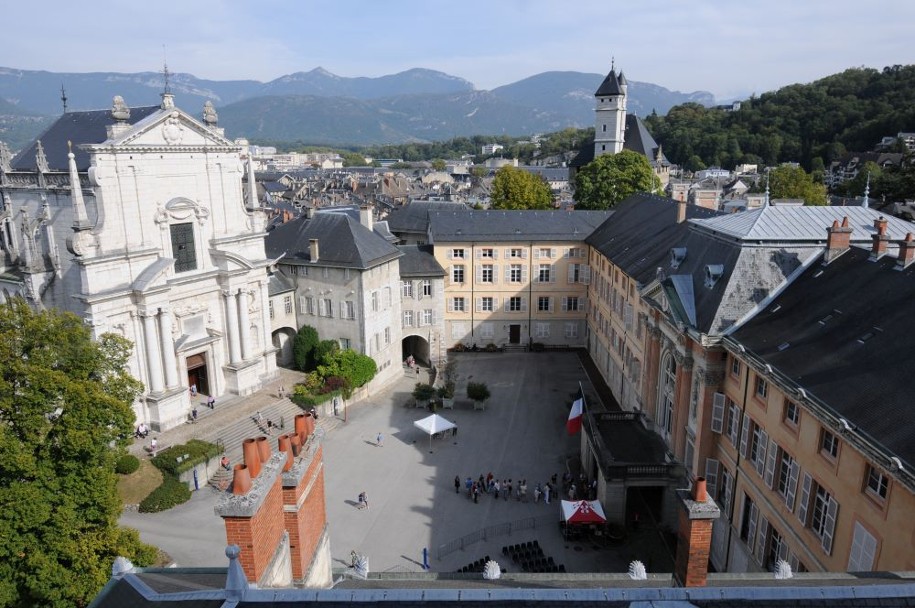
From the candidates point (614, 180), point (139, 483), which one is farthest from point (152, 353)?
point (614, 180)

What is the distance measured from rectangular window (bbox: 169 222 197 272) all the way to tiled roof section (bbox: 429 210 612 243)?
22814mm

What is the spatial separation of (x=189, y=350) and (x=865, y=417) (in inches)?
1474

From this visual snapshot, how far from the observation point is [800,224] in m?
28.4

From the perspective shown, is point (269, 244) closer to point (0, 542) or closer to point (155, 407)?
point (155, 407)

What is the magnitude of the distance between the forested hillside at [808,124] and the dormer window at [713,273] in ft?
444

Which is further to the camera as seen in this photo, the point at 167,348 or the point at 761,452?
the point at 167,348

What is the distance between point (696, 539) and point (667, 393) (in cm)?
2264

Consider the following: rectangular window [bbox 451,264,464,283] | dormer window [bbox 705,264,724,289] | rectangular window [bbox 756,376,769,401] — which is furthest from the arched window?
rectangular window [bbox 451,264,464,283]

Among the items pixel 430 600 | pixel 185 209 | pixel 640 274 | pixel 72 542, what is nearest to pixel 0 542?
pixel 72 542

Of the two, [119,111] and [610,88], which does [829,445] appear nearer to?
[119,111]

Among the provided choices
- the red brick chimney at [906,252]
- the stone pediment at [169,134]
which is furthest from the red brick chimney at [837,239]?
the stone pediment at [169,134]

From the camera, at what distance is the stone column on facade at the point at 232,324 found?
1650 inches

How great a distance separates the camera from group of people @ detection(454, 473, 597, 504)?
33156 mm

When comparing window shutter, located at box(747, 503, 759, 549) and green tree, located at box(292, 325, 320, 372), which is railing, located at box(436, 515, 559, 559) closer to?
window shutter, located at box(747, 503, 759, 549)
